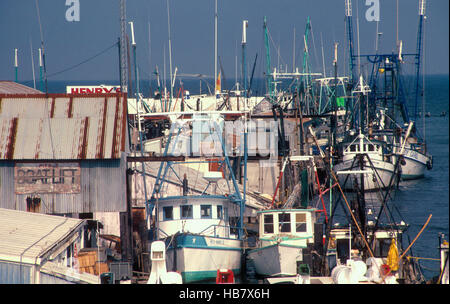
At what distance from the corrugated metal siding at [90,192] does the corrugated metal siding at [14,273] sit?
Answer: 8.57 meters

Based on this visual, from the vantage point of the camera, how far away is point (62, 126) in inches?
1120

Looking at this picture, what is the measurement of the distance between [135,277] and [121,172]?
15.1 ft

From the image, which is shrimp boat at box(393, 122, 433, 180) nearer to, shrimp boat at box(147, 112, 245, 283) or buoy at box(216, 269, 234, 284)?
shrimp boat at box(147, 112, 245, 283)

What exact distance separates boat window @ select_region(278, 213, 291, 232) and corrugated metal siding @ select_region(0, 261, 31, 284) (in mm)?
12097

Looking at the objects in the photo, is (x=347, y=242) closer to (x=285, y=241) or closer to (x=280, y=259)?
(x=285, y=241)

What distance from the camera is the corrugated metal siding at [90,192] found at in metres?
27.8

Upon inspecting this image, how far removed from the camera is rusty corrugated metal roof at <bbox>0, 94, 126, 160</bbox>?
1092 inches

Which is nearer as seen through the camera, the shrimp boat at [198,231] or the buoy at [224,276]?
the buoy at [224,276]

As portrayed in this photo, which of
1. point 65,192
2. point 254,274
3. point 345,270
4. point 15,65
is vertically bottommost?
point 254,274

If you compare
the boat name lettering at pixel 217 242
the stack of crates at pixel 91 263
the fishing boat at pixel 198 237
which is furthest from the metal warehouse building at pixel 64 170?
the boat name lettering at pixel 217 242

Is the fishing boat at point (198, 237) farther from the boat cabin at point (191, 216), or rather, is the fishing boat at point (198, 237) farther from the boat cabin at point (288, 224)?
the boat cabin at point (288, 224)
